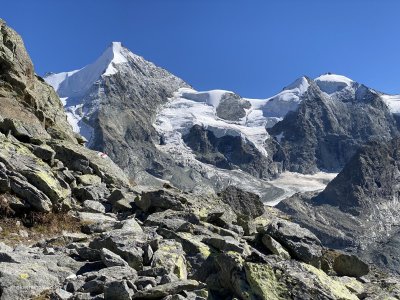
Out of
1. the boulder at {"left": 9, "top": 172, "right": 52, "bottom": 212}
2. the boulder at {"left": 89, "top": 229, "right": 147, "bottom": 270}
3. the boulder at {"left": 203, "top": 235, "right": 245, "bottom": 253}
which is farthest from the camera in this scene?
the boulder at {"left": 9, "top": 172, "right": 52, "bottom": 212}

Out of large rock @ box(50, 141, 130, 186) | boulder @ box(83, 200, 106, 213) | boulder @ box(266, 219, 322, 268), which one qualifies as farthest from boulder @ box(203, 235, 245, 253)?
large rock @ box(50, 141, 130, 186)

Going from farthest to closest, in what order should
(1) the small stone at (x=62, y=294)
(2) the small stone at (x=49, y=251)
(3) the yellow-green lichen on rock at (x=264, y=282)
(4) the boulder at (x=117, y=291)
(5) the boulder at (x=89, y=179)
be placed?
1. (5) the boulder at (x=89, y=179)
2. (2) the small stone at (x=49, y=251)
3. (1) the small stone at (x=62, y=294)
4. (3) the yellow-green lichen on rock at (x=264, y=282)
5. (4) the boulder at (x=117, y=291)

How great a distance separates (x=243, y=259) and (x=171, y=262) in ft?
10.5

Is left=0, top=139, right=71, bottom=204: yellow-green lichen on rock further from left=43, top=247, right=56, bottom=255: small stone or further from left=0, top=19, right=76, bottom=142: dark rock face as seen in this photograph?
left=43, top=247, right=56, bottom=255: small stone

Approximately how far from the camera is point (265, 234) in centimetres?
1889

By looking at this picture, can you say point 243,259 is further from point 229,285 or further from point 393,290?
point 393,290

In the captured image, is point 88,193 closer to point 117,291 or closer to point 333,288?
point 117,291

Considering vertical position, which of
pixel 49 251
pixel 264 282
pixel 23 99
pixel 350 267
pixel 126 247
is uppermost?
pixel 23 99

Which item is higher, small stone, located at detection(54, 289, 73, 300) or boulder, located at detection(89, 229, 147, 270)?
boulder, located at detection(89, 229, 147, 270)

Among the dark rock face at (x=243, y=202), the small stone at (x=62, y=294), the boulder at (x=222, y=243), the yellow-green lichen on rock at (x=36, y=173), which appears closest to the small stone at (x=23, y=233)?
the yellow-green lichen on rock at (x=36, y=173)

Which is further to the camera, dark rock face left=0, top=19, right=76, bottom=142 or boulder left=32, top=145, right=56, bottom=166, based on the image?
dark rock face left=0, top=19, right=76, bottom=142

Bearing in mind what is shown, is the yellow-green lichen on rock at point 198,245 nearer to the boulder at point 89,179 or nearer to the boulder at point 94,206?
the boulder at point 94,206

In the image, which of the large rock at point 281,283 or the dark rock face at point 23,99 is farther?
the dark rock face at point 23,99

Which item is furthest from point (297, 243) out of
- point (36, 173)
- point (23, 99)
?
point (23, 99)
